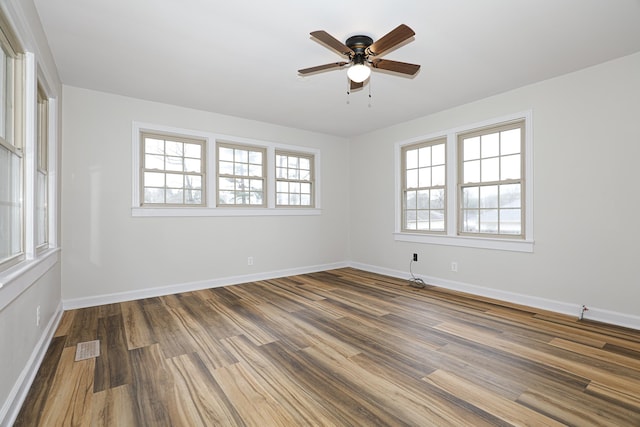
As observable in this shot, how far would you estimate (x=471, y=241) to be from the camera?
437 centimetres

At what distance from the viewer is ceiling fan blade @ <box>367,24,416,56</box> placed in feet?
7.26

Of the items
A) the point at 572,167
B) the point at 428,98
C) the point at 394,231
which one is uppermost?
the point at 428,98

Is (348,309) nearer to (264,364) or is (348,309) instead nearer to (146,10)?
(264,364)

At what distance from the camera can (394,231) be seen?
544 centimetres

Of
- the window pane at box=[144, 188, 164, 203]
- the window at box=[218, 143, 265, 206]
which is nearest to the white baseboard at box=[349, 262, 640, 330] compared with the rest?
the window at box=[218, 143, 265, 206]

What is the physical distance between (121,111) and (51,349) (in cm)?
288

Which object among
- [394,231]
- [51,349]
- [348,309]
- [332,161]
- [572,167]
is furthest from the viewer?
[332,161]

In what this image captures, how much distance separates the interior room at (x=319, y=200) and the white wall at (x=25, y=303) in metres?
0.03

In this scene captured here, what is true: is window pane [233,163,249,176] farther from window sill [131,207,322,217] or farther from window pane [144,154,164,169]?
window pane [144,154,164,169]

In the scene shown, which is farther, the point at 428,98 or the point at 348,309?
the point at 428,98

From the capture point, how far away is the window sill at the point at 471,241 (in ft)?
12.6

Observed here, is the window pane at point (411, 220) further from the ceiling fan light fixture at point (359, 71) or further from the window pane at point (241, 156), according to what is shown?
the ceiling fan light fixture at point (359, 71)

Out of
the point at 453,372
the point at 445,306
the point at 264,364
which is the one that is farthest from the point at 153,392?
the point at 445,306

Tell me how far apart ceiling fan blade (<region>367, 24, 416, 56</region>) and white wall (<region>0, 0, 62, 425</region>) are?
2330mm
